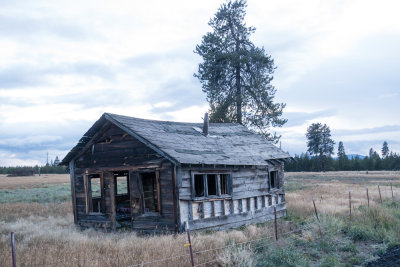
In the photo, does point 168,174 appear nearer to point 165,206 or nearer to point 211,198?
point 165,206

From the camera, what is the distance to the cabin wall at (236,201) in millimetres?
12539

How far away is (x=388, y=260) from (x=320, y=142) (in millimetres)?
60183

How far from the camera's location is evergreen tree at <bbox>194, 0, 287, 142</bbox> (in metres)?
26.0

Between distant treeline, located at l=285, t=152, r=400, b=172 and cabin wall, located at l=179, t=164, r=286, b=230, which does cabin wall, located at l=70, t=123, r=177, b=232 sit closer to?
cabin wall, located at l=179, t=164, r=286, b=230

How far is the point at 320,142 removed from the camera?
2621 inches

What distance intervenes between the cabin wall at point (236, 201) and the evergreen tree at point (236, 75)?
8.42 m

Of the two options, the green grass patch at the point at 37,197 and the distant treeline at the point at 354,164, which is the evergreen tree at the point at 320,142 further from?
the green grass patch at the point at 37,197

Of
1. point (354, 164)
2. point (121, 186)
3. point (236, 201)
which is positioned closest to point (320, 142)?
point (354, 164)

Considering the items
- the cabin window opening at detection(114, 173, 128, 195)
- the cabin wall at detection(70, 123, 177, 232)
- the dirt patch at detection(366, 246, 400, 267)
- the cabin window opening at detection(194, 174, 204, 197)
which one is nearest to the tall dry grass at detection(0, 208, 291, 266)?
the cabin wall at detection(70, 123, 177, 232)

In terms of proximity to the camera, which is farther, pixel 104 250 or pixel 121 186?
pixel 121 186

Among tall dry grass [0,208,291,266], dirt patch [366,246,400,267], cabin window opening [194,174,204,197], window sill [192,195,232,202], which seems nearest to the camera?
tall dry grass [0,208,291,266]

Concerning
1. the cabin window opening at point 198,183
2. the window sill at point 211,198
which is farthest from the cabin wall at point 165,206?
the cabin window opening at point 198,183

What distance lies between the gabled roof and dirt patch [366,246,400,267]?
6.08 meters

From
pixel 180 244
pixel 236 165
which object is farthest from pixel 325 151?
pixel 180 244
